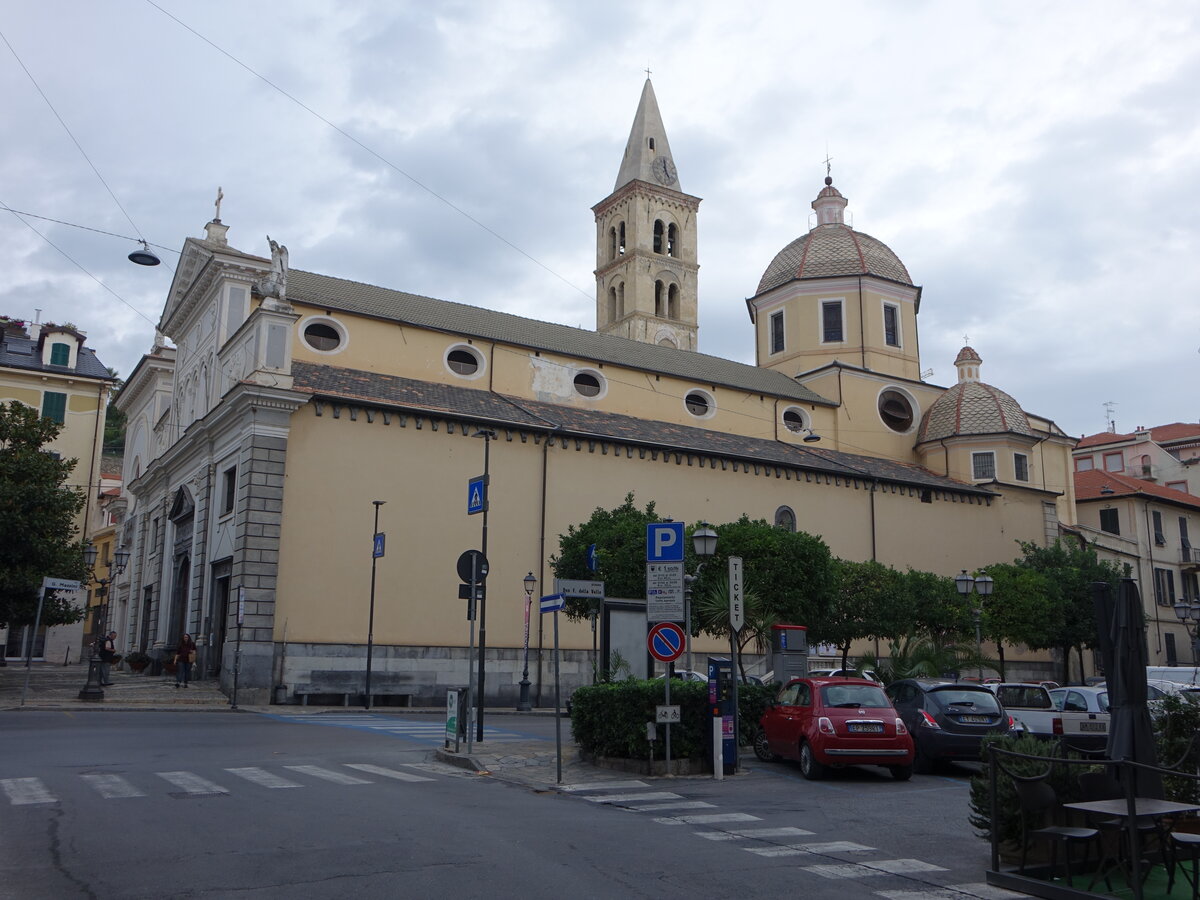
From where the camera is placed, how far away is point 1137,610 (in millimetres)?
8383

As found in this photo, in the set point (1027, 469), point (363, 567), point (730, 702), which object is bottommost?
point (730, 702)

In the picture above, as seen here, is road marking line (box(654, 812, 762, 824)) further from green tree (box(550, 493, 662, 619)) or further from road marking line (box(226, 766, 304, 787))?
green tree (box(550, 493, 662, 619))

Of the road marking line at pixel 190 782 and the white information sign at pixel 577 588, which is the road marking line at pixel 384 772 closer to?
the road marking line at pixel 190 782

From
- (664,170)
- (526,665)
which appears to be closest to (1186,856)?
(526,665)

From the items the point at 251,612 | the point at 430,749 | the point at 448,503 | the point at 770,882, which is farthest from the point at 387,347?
the point at 770,882

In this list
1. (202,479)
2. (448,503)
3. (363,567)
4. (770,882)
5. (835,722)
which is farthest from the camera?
(202,479)

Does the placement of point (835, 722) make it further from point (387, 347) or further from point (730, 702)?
point (387, 347)

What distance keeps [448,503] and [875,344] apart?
23.3 m

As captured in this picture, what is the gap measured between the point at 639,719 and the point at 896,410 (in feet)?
113

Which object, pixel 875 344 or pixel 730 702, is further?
pixel 875 344

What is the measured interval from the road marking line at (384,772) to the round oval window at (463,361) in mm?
21422

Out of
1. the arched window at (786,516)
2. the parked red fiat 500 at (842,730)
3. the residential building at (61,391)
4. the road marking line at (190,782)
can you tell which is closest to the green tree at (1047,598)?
the arched window at (786,516)

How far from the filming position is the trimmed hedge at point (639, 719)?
47.4 feet

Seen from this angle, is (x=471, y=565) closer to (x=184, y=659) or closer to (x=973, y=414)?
(x=184, y=659)
